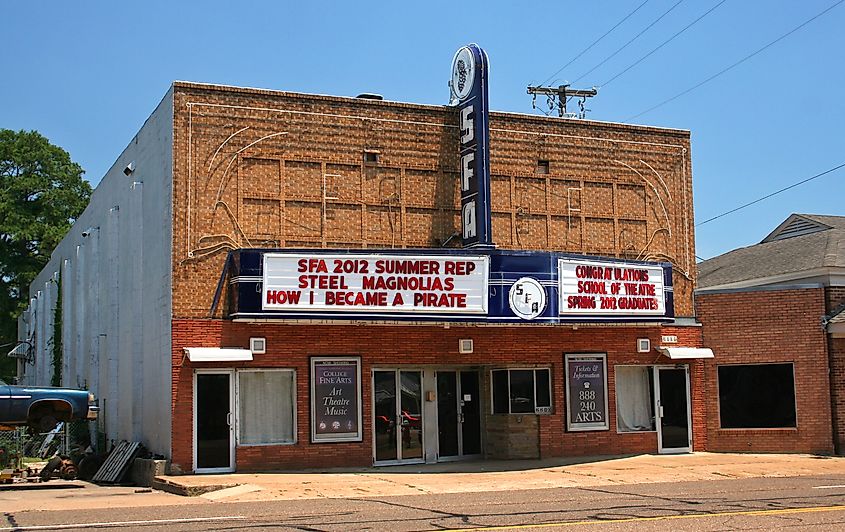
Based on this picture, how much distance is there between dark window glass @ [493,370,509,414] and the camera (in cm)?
2542

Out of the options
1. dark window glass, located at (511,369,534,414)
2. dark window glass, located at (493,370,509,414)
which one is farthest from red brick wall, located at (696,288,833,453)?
dark window glass, located at (493,370,509,414)

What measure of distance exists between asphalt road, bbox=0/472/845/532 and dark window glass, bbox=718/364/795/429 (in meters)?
7.16

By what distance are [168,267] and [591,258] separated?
378 inches

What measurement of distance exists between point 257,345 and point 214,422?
189 centimetres

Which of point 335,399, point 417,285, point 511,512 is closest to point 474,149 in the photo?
point 417,285

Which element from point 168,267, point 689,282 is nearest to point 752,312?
point 689,282

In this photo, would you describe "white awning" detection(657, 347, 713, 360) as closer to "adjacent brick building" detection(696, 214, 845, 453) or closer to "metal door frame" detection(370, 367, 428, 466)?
"adjacent brick building" detection(696, 214, 845, 453)

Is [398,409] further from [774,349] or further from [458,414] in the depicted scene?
[774,349]

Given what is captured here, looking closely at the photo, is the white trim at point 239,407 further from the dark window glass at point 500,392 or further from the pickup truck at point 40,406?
the dark window glass at point 500,392

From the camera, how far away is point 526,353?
25.5 metres

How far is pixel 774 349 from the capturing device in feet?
85.7

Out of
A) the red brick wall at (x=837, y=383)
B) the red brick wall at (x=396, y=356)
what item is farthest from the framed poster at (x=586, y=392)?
the red brick wall at (x=837, y=383)

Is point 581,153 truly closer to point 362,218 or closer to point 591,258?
point 591,258

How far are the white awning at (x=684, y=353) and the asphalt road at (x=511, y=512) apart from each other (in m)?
7.30
